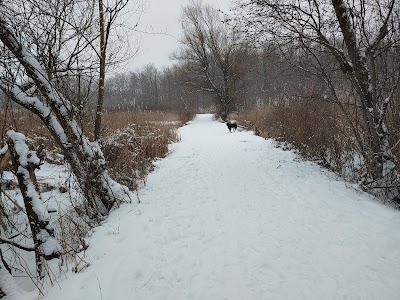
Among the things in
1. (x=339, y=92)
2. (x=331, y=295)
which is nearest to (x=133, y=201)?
(x=331, y=295)

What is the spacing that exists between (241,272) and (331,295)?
2.32 feet

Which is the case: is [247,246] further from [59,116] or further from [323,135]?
[323,135]

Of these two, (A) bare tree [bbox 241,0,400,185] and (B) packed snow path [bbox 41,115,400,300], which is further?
(A) bare tree [bbox 241,0,400,185]

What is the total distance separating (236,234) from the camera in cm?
289

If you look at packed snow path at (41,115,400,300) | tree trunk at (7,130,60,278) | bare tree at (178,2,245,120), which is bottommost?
packed snow path at (41,115,400,300)

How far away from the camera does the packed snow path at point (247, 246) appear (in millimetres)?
2084

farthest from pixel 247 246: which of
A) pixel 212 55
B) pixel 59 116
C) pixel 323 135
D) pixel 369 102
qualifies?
pixel 212 55

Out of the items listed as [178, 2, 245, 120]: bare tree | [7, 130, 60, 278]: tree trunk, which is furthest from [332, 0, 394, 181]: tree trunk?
[178, 2, 245, 120]: bare tree

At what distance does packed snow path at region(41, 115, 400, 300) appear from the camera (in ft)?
6.84

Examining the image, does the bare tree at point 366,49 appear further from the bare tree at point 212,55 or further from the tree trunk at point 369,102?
the bare tree at point 212,55

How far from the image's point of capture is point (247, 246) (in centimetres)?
264

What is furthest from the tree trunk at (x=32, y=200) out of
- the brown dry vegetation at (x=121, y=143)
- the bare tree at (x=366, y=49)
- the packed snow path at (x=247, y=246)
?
the bare tree at (x=366, y=49)

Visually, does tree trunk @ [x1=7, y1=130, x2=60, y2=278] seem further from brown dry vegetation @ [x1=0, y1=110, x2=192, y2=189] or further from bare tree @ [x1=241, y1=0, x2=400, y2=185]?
bare tree @ [x1=241, y1=0, x2=400, y2=185]

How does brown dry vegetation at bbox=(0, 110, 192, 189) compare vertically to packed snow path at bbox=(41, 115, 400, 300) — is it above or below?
above
